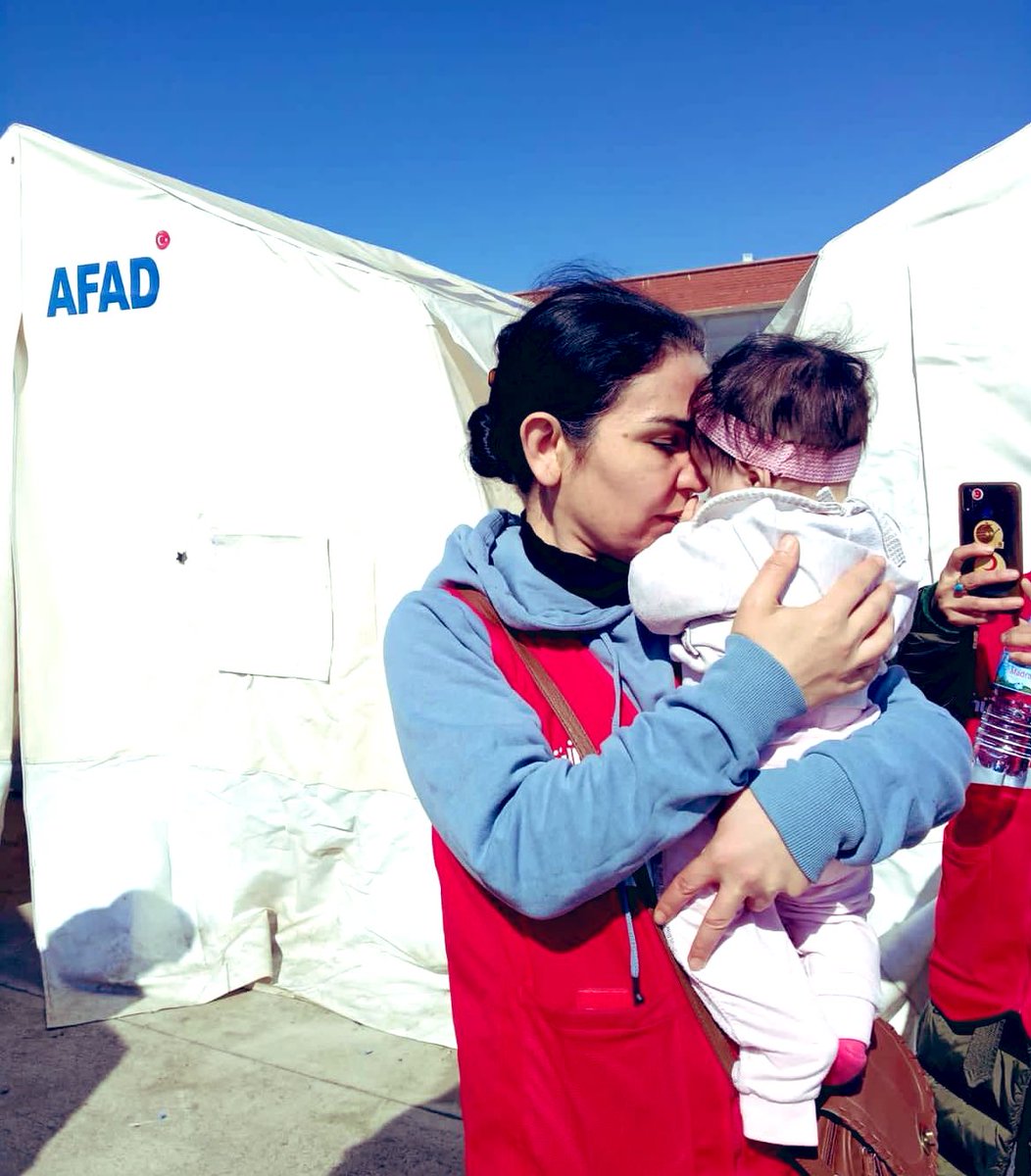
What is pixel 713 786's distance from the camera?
3.31 feet

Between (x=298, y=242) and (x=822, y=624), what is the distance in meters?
2.67

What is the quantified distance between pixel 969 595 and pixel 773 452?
0.80 meters

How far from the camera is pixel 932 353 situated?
285 centimetres

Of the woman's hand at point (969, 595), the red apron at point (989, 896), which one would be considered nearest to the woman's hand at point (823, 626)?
the woman's hand at point (969, 595)

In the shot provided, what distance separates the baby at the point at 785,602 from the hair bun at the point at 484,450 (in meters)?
0.29

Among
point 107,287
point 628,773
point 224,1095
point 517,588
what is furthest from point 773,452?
point 107,287

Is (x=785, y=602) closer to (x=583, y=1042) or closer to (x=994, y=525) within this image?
(x=583, y=1042)

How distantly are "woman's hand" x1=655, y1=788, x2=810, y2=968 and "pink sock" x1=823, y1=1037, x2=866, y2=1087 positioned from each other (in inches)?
9.8

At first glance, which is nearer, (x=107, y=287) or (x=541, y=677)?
(x=541, y=677)

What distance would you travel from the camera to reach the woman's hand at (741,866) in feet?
3.46

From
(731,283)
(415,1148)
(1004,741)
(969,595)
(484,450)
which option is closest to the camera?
(484,450)

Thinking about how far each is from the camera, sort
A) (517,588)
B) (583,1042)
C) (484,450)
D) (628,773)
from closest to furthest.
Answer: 1. (628,773)
2. (583,1042)
3. (517,588)
4. (484,450)

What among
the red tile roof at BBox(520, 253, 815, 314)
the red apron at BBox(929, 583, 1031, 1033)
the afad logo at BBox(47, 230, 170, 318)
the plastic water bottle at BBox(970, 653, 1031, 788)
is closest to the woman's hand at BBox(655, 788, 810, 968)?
the plastic water bottle at BBox(970, 653, 1031, 788)

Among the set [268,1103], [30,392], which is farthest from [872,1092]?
[30,392]
